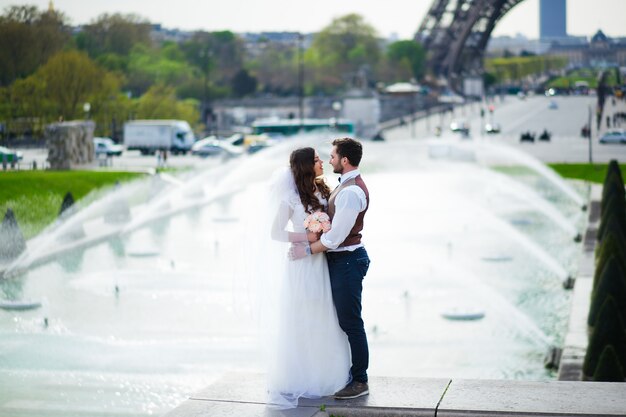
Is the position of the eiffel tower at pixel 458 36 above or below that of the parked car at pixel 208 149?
above

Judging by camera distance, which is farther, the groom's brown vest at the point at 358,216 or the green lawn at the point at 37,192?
the green lawn at the point at 37,192

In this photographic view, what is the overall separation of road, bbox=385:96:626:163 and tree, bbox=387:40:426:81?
91.5ft

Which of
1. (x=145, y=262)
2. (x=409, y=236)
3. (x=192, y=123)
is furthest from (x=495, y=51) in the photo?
(x=145, y=262)

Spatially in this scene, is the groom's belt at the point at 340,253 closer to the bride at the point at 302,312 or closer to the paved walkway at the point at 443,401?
the bride at the point at 302,312

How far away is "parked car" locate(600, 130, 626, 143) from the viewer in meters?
34.1

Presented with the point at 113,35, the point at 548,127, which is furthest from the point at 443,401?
the point at 548,127

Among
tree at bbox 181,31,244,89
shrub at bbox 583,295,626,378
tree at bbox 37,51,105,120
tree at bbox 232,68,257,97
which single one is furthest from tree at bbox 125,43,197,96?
shrub at bbox 583,295,626,378

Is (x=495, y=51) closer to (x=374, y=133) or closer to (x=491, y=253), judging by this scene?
(x=374, y=133)

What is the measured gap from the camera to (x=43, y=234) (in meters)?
19.1

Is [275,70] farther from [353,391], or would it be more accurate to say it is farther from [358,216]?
[353,391]

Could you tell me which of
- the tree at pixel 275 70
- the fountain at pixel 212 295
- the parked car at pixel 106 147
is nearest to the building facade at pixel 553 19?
the fountain at pixel 212 295

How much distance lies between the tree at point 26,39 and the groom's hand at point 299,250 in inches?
823

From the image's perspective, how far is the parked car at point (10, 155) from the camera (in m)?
23.5

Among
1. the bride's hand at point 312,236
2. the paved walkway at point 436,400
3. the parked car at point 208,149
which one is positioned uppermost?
the bride's hand at point 312,236
